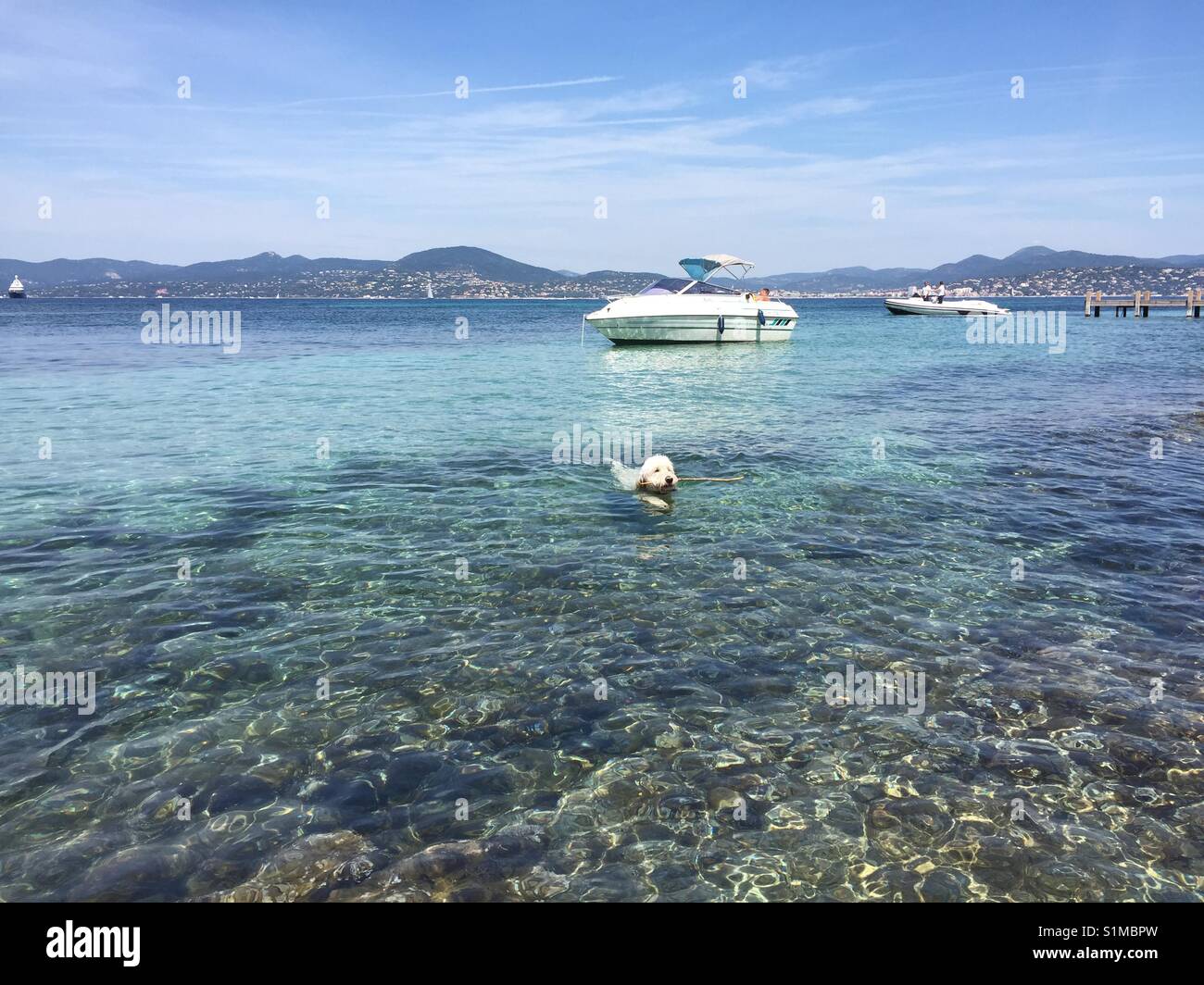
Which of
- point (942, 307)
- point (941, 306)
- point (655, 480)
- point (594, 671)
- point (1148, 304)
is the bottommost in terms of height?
point (594, 671)

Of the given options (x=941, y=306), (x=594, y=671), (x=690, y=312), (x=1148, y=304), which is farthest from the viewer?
(x=941, y=306)

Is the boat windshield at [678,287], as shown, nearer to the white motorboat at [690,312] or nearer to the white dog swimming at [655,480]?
the white motorboat at [690,312]

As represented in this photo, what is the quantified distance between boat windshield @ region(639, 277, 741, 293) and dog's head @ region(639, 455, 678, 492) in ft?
109

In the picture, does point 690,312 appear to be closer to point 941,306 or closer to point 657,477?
point 657,477

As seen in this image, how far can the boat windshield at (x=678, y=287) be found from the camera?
45.4 metres

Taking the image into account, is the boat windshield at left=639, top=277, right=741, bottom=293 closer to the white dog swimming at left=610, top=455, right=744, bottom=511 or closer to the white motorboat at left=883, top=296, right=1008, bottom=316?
the white dog swimming at left=610, top=455, right=744, bottom=511

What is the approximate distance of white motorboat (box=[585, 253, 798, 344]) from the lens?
44.0 metres

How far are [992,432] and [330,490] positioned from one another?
18680mm

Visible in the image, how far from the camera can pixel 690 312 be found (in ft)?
148

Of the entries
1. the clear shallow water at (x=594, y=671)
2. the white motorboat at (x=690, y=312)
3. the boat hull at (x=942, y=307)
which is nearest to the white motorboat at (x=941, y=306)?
the boat hull at (x=942, y=307)

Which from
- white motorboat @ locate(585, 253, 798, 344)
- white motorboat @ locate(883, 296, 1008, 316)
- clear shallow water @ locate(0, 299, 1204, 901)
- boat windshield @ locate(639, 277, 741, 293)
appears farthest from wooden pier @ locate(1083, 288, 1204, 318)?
clear shallow water @ locate(0, 299, 1204, 901)

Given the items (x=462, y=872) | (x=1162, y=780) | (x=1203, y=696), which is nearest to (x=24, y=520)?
(x=462, y=872)

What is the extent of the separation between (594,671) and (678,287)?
1621 inches

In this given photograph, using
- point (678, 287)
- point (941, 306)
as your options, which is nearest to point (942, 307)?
point (941, 306)
